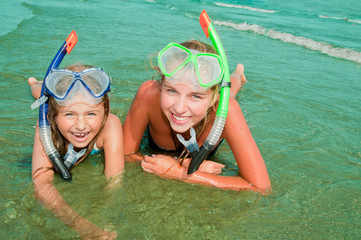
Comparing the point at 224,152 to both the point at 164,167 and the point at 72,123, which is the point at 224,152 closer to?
the point at 164,167

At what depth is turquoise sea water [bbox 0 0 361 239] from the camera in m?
2.51

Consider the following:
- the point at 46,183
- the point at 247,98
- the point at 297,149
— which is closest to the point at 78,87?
the point at 46,183

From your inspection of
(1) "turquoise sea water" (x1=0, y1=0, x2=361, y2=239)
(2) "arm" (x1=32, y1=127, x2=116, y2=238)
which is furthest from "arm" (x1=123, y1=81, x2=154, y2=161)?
(2) "arm" (x1=32, y1=127, x2=116, y2=238)

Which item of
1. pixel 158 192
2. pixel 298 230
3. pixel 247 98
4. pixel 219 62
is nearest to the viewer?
pixel 298 230

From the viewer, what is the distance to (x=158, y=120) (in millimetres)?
3402

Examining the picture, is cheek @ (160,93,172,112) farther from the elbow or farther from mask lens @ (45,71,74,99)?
the elbow

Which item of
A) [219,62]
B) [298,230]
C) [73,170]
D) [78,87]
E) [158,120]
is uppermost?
[219,62]

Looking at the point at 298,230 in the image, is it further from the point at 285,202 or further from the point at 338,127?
the point at 338,127

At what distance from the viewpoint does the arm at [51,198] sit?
2352 millimetres

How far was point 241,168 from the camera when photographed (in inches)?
120

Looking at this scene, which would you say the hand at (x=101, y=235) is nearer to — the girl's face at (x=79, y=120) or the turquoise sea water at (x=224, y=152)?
the turquoise sea water at (x=224, y=152)

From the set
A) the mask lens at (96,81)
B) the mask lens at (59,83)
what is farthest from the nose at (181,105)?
the mask lens at (59,83)

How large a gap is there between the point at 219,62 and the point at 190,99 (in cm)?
39

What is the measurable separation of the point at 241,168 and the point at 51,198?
1674 mm
